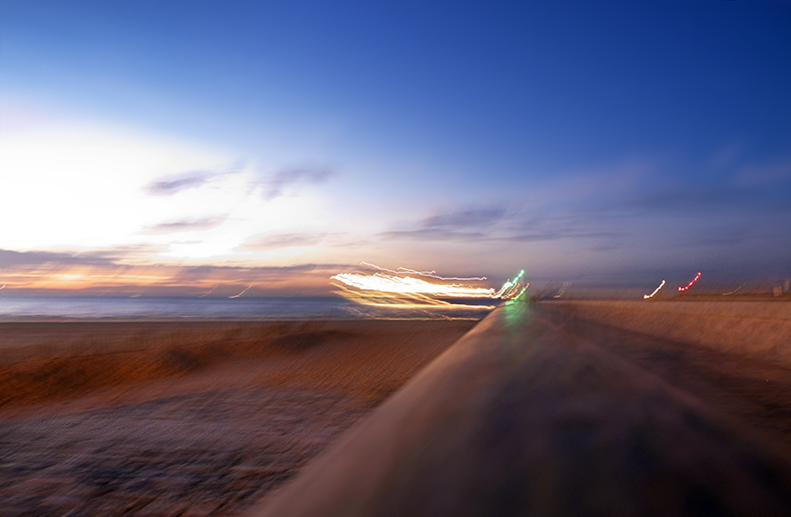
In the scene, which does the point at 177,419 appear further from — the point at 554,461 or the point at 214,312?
the point at 214,312

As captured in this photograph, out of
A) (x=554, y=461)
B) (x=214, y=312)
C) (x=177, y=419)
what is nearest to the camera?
(x=554, y=461)

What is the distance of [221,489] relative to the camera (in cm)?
278

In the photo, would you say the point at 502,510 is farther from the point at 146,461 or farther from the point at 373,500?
the point at 146,461

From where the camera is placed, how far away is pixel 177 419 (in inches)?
190

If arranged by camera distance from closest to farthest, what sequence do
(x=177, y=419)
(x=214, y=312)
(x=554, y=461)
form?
(x=554, y=461) → (x=177, y=419) → (x=214, y=312)

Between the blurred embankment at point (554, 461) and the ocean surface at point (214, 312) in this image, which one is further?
the ocean surface at point (214, 312)


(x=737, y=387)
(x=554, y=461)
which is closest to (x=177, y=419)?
(x=737, y=387)

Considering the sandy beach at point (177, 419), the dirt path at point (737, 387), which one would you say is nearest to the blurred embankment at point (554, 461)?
the dirt path at point (737, 387)

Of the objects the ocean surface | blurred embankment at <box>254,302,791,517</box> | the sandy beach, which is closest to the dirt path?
blurred embankment at <box>254,302,791,517</box>

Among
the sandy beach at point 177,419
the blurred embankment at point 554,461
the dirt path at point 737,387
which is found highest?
the blurred embankment at point 554,461

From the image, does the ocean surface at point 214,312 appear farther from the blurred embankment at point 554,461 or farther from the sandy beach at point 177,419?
the blurred embankment at point 554,461

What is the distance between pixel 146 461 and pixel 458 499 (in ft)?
12.5

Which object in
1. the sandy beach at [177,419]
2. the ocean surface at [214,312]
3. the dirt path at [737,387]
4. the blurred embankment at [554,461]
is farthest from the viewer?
the ocean surface at [214,312]

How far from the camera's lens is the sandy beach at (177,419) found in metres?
2.75
